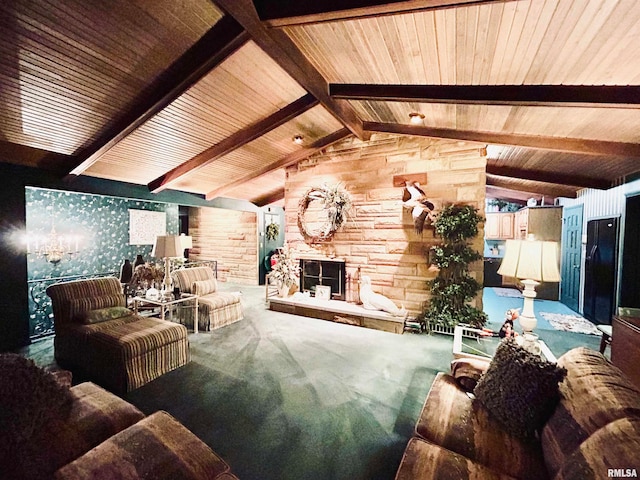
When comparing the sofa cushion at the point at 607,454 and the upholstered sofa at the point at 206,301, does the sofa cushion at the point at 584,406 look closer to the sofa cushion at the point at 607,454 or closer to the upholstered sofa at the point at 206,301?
the sofa cushion at the point at 607,454

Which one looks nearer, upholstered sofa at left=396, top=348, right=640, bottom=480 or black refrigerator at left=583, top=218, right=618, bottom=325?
upholstered sofa at left=396, top=348, right=640, bottom=480

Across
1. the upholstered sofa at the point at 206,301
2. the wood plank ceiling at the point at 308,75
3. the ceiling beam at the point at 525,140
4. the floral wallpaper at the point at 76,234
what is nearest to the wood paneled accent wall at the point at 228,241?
the floral wallpaper at the point at 76,234

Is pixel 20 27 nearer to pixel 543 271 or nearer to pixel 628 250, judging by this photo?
pixel 543 271

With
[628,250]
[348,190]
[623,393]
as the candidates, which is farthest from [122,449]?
[628,250]

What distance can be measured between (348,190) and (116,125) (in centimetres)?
A: 360

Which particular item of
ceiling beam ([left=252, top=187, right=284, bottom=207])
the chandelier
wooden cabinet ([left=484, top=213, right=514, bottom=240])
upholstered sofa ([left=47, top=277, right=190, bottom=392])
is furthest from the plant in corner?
the chandelier

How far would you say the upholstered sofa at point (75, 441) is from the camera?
1055 millimetres

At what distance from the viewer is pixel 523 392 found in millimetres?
1567

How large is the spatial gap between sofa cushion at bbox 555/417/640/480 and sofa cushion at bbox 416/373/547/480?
12.3 inches

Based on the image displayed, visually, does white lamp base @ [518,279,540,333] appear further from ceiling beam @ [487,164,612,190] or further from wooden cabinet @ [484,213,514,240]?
wooden cabinet @ [484,213,514,240]

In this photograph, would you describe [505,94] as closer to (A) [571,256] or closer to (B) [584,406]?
(B) [584,406]

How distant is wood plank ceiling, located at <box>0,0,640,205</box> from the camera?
1.98 metres

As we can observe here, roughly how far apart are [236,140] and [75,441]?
13.0 feet

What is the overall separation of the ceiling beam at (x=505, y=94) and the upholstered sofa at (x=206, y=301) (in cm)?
352
